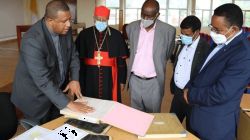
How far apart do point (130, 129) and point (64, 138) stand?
40 cm

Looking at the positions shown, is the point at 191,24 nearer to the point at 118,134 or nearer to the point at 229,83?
the point at 229,83

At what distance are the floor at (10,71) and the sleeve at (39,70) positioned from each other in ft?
5.10

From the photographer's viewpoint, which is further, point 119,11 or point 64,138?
point 119,11

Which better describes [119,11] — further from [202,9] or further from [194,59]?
[194,59]

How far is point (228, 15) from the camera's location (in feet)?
5.15

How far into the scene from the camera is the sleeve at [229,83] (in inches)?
58.7

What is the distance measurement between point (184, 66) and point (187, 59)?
0.07 meters

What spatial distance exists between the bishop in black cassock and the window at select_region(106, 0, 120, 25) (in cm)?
842

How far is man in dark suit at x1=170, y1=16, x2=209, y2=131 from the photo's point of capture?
225 centimetres

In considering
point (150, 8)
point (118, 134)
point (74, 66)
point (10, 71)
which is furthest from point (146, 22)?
point (10, 71)

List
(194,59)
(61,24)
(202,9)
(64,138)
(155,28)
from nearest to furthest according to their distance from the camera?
(64,138)
(61,24)
(194,59)
(155,28)
(202,9)

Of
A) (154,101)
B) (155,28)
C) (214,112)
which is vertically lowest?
(154,101)

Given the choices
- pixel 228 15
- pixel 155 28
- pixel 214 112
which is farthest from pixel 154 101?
pixel 228 15

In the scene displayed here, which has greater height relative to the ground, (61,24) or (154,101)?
(61,24)
